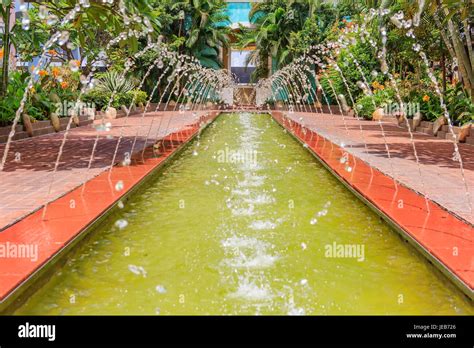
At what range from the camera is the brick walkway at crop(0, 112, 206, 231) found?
6709mm

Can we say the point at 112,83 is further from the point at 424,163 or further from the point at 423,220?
the point at 423,220

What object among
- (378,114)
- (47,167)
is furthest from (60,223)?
(378,114)

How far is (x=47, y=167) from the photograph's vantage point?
962 centimetres

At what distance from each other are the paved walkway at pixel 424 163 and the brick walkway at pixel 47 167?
177 inches

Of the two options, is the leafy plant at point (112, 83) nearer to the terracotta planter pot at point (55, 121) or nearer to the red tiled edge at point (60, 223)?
the terracotta planter pot at point (55, 121)

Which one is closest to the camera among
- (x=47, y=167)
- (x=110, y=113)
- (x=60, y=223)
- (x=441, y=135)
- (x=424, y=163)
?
(x=60, y=223)

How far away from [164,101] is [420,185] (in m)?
34.0

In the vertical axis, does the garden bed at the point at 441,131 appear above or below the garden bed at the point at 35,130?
below

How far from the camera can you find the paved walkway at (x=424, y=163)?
23.6ft

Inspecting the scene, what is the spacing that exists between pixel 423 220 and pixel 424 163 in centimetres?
498

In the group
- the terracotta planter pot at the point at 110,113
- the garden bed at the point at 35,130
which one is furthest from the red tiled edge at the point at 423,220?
the terracotta planter pot at the point at 110,113

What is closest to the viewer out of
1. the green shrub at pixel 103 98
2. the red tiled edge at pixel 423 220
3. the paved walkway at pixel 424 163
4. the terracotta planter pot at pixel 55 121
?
the red tiled edge at pixel 423 220

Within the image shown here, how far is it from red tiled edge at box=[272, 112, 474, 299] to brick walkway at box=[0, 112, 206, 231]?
366cm

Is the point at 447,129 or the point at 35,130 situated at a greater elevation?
the point at 35,130
